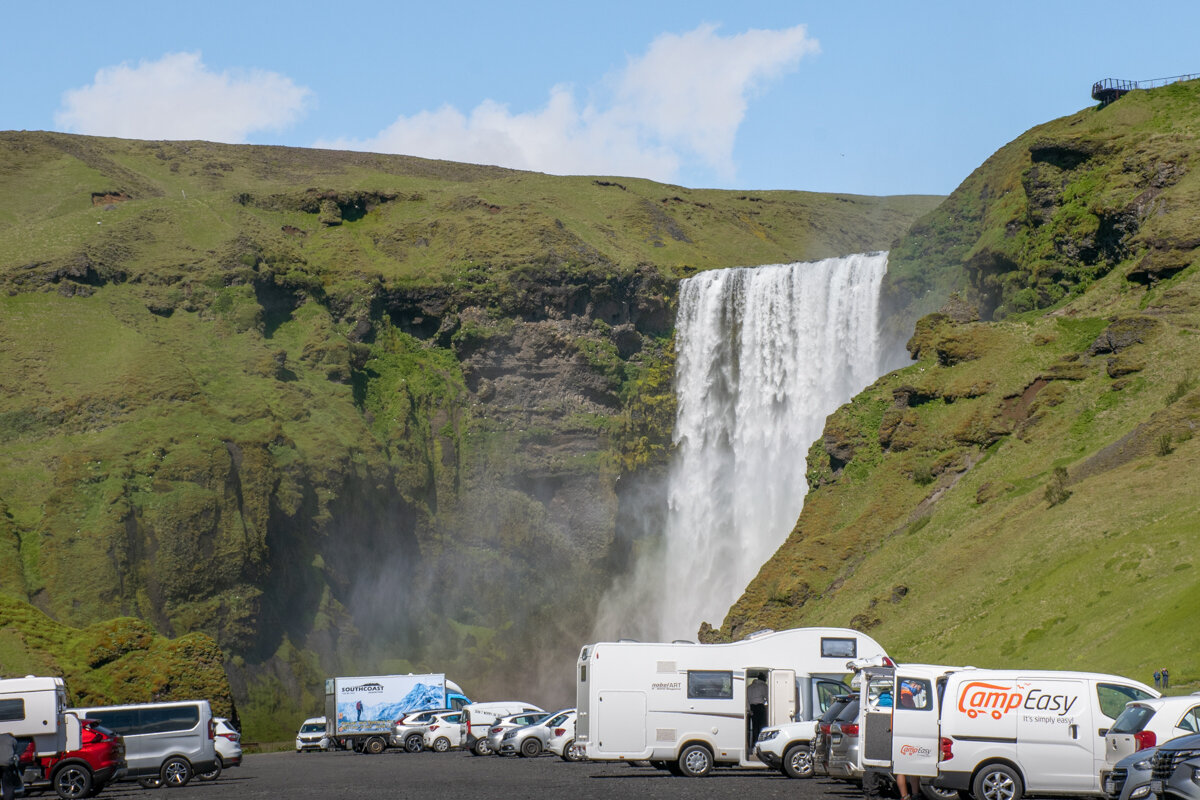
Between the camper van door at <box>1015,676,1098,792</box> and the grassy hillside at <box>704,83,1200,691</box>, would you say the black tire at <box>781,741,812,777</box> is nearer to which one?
the grassy hillside at <box>704,83,1200,691</box>

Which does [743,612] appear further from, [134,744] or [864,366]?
[134,744]

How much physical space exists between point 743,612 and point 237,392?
4078cm

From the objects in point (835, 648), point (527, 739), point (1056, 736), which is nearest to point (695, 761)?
point (835, 648)

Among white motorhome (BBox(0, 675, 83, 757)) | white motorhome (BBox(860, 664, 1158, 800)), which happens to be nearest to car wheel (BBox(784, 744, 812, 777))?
white motorhome (BBox(860, 664, 1158, 800))

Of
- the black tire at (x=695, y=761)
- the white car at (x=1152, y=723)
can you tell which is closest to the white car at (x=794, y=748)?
the black tire at (x=695, y=761)

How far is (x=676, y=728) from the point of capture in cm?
3447

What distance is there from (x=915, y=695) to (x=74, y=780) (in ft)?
68.5

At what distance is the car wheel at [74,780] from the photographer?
3341 cm

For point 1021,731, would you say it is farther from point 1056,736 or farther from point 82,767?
point 82,767

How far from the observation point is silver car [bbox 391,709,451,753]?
54875mm

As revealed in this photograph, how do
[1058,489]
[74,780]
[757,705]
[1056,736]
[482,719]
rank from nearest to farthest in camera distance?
[1056,736], [74,780], [757,705], [482,719], [1058,489]

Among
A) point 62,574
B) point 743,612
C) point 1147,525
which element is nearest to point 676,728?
point 1147,525

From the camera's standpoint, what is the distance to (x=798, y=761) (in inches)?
1292

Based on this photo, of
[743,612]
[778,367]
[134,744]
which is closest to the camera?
[134,744]
